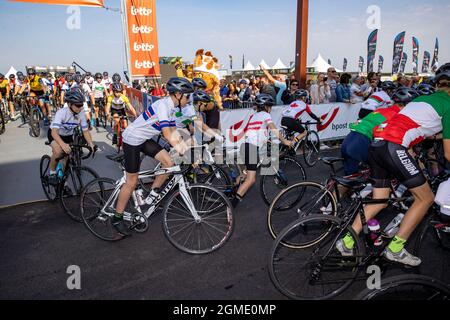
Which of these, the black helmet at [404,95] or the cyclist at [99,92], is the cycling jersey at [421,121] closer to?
the black helmet at [404,95]

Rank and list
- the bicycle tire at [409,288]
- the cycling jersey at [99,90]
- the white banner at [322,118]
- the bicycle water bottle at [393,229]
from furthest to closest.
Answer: the cycling jersey at [99,90], the white banner at [322,118], the bicycle water bottle at [393,229], the bicycle tire at [409,288]

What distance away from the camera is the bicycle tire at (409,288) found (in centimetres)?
204

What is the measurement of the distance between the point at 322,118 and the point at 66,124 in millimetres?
7372

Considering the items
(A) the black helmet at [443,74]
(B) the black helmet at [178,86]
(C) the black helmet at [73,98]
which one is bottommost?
(C) the black helmet at [73,98]

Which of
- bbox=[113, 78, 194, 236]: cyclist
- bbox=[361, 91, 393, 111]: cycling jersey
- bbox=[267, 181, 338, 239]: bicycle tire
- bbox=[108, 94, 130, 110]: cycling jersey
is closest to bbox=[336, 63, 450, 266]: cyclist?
bbox=[267, 181, 338, 239]: bicycle tire

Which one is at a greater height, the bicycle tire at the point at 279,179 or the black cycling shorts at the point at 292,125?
the black cycling shorts at the point at 292,125

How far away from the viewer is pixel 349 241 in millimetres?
2914

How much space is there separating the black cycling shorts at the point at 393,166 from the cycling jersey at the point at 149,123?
2.41 m

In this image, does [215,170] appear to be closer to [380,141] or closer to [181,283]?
[181,283]

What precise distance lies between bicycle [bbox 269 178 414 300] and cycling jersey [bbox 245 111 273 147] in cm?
185

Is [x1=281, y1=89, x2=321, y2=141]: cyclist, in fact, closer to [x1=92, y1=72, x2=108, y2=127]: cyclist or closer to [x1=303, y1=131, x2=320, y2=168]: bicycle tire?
[x1=303, y1=131, x2=320, y2=168]: bicycle tire

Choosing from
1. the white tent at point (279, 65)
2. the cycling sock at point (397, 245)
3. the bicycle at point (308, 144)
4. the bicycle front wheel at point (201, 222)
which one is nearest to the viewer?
the cycling sock at point (397, 245)

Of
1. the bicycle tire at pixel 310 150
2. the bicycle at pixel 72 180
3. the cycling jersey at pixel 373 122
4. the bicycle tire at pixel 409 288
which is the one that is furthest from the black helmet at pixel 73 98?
Answer: the bicycle tire at pixel 310 150
